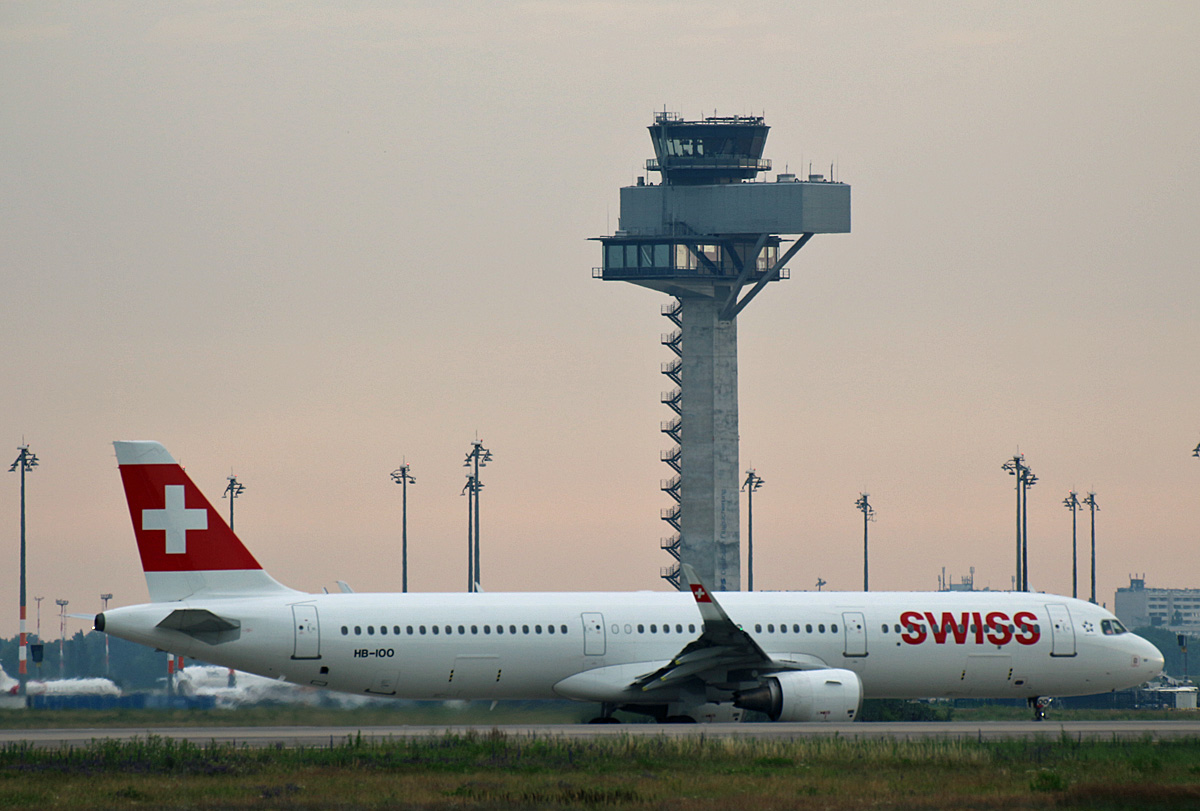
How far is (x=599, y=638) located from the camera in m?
40.5

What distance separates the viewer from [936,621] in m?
42.5

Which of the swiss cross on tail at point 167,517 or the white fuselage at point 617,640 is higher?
the swiss cross on tail at point 167,517

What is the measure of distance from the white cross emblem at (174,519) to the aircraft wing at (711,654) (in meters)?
10.3

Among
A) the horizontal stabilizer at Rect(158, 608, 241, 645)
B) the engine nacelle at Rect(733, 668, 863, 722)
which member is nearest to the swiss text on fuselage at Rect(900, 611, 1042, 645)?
the engine nacelle at Rect(733, 668, 863, 722)

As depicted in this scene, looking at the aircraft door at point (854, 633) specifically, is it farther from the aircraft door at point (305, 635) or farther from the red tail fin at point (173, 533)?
the red tail fin at point (173, 533)

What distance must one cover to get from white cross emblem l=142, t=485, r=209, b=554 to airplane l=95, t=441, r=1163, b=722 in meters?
0.03

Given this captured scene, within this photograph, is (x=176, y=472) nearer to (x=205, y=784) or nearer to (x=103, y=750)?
(x=103, y=750)

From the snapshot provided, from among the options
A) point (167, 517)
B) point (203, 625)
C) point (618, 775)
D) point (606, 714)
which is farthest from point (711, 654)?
point (167, 517)

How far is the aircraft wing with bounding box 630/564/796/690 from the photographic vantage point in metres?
38.7

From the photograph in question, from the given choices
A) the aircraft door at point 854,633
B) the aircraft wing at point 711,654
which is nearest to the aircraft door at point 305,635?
the aircraft wing at point 711,654

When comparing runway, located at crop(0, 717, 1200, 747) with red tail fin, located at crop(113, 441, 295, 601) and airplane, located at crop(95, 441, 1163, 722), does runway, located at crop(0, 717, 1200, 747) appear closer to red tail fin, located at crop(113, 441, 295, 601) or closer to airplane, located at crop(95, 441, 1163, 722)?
airplane, located at crop(95, 441, 1163, 722)

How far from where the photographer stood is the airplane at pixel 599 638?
1527 inches

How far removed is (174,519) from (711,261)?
232 feet

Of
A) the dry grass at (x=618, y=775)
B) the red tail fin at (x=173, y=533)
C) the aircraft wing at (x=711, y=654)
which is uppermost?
the red tail fin at (x=173, y=533)
